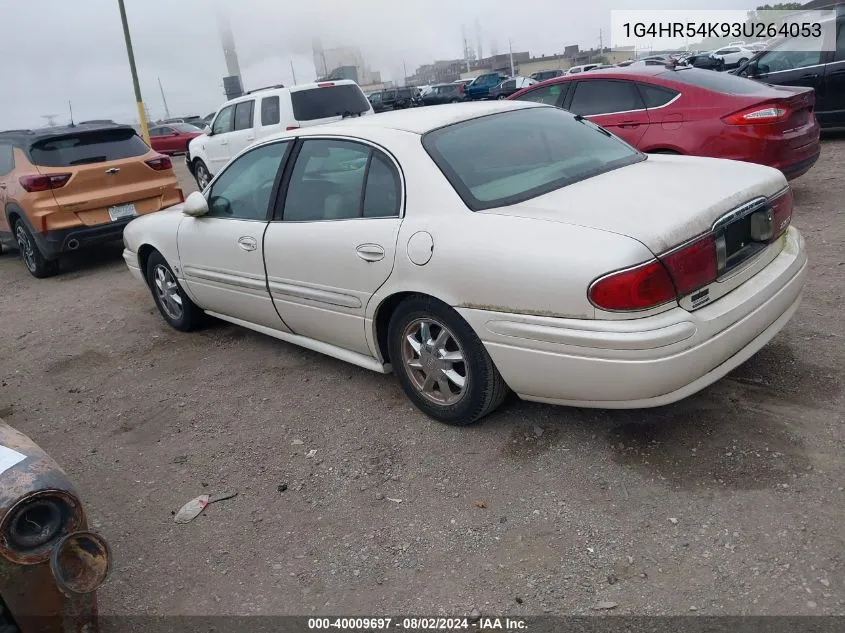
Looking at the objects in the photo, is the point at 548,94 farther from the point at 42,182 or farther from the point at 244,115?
the point at 244,115

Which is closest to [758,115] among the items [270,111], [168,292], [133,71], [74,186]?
[168,292]

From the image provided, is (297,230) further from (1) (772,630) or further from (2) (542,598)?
(1) (772,630)

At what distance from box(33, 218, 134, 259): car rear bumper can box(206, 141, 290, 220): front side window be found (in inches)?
145

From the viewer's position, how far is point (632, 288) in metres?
2.70

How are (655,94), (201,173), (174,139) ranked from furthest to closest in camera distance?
(174,139), (201,173), (655,94)

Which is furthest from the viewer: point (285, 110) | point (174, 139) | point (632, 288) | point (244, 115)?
point (174, 139)

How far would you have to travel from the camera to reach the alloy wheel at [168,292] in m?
5.55

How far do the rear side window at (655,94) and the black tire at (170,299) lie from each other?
466 centimetres

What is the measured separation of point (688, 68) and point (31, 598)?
7281 millimetres

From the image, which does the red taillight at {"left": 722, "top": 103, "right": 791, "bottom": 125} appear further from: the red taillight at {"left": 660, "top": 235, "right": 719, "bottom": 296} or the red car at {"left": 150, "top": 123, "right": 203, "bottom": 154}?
the red car at {"left": 150, "top": 123, "right": 203, "bottom": 154}

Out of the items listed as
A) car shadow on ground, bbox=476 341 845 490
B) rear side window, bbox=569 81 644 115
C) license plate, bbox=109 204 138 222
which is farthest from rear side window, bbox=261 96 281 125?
car shadow on ground, bbox=476 341 845 490

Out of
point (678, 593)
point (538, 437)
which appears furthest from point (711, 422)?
point (678, 593)

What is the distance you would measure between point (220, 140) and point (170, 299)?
7.97 meters

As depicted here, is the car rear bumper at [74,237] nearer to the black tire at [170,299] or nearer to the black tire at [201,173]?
the black tire at [170,299]
